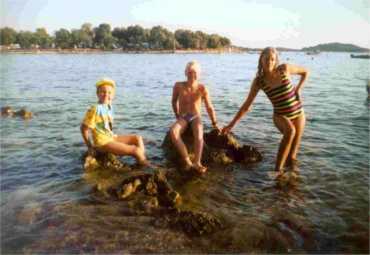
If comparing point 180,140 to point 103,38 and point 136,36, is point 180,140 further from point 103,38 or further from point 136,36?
point 136,36

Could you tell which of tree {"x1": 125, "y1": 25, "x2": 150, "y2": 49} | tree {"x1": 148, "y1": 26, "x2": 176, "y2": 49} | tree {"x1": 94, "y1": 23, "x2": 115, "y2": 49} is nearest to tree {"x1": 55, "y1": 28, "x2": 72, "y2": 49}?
tree {"x1": 94, "y1": 23, "x2": 115, "y2": 49}

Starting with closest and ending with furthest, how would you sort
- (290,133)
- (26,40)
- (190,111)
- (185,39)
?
(290,133)
(190,111)
(26,40)
(185,39)

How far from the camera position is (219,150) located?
983 centimetres

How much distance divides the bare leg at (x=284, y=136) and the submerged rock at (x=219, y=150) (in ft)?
3.18

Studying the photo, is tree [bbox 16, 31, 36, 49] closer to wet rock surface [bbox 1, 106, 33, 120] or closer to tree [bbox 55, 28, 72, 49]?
tree [bbox 55, 28, 72, 49]

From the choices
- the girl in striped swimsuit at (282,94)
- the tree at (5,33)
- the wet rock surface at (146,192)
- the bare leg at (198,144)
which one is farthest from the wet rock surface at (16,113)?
the girl in striped swimsuit at (282,94)

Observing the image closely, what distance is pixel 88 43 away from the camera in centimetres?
16575

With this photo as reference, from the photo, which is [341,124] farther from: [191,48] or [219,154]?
[191,48]

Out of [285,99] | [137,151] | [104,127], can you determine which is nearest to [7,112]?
[104,127]

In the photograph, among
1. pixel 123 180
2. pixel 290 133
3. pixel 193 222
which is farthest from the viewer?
pixel 290 133

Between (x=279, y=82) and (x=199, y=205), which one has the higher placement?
(x=279, y=82)

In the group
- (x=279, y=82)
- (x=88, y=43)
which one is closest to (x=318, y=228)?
(x=279, y=82)

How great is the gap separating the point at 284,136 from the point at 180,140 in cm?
227

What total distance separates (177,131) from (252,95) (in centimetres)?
183
